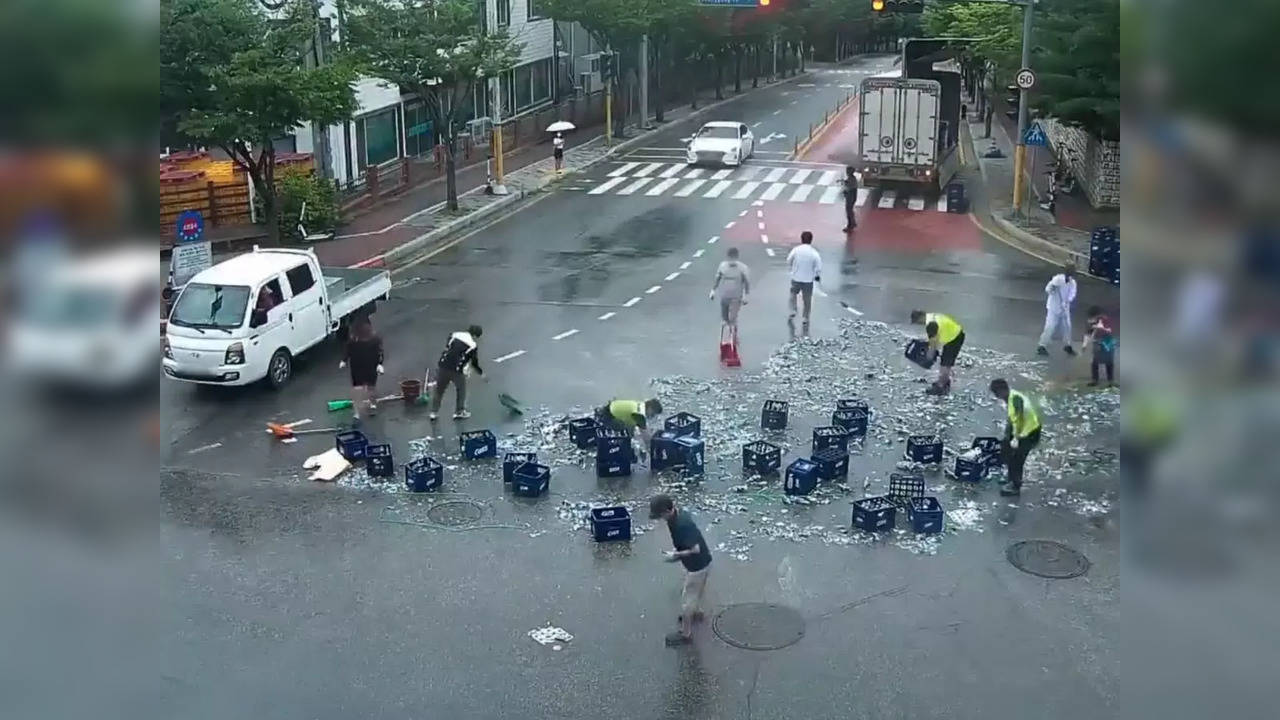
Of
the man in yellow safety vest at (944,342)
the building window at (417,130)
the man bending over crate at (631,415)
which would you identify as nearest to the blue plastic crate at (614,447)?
the man bending over crate at (631,415)

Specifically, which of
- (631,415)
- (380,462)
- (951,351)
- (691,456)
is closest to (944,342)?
(951,351)

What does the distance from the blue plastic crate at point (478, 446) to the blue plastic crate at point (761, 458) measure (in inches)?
129

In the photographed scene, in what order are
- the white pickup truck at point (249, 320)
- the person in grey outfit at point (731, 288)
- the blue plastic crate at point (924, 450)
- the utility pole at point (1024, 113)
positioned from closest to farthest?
the blue plastic crate at point (924, 450) → the white pickup truck at point (249, 320) → the person in grey outfit at point (731, 288) → the utility pole at point (1024, 113)

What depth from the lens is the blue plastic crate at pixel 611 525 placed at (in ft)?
41.3

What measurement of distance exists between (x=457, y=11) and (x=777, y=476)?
2183 cm

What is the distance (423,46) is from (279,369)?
15.8 m

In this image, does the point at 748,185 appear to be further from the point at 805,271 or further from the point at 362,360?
the point at 362,360

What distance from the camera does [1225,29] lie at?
2400 mm

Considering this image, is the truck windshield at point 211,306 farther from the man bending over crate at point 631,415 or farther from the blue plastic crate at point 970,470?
the blue plastic crate at point 970,470

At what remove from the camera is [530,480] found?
13.8 metres

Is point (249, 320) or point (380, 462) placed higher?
point (249, 320)

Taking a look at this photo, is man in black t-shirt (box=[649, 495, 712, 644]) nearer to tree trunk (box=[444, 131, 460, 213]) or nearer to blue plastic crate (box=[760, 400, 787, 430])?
blue plastic crate (box=[760, 400, 787, 430])

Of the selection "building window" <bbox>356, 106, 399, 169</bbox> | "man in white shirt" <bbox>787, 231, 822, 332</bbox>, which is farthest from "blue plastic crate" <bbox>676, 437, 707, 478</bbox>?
"building window" <bbox>356, 106, 399, 169</bbox>

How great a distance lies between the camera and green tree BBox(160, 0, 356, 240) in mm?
24734
